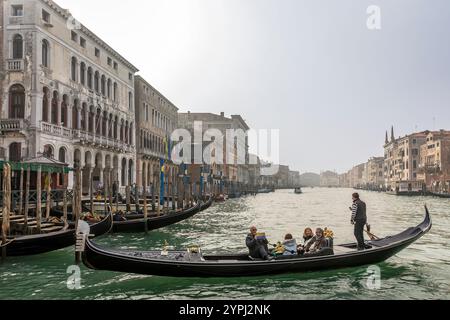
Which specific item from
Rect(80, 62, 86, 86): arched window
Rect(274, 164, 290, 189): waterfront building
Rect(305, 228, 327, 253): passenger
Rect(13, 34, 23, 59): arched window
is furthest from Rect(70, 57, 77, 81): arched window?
Rect(274, 164, 290, 189): waterfront building

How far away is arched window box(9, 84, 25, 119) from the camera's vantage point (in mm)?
18016

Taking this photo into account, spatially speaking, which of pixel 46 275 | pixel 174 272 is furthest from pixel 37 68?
pixel 174 272

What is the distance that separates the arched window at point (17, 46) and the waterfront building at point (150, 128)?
41.4 ft

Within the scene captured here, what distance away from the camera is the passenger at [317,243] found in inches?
322

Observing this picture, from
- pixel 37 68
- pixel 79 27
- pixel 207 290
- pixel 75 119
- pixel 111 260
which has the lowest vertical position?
pixel 207 290

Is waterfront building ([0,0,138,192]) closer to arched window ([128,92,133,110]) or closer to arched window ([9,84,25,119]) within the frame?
arched window ([9,84,25,119])

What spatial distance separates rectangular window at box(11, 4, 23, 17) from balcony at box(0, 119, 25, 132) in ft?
15.0

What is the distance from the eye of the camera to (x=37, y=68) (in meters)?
18.1

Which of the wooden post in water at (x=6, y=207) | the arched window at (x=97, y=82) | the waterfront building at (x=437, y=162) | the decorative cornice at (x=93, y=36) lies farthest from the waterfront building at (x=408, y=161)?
the wooden post in water at (x=6, y=207)

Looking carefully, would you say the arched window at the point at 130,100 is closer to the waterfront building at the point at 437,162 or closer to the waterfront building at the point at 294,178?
the waterfront building at the point at 437,162

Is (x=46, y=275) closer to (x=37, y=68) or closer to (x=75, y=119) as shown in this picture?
(x=37, y=68)
